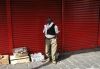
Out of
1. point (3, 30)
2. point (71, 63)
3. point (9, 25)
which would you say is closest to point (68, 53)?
point (71, 63)

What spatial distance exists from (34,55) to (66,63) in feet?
4.79

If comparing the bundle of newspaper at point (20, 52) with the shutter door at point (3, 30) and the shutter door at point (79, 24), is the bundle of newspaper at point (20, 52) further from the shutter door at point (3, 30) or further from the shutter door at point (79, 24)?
A: the shutter door at point (79, 24)

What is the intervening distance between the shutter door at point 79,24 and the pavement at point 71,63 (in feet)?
1.75

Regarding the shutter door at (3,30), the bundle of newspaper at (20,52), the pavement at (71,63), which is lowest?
the pavement at (71,63)

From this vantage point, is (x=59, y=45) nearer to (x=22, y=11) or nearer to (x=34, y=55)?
(x=34, y=55)

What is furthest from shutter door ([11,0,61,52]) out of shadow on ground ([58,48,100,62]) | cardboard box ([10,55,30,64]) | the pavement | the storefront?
the pavement

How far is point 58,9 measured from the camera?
12609 millimetres

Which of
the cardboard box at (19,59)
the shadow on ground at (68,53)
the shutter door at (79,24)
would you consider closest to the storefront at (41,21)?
the shutter door at (79,24)

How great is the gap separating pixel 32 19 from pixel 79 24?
7.43ft

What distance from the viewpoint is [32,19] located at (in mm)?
12391

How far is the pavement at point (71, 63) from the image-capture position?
36.9 ft

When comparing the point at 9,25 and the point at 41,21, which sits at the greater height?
the point at 41,21

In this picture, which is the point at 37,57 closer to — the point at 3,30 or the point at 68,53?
Answer: the point at 68,53

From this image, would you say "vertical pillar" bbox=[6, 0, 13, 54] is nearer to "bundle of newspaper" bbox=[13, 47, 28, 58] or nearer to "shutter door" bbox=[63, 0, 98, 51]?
"bundle of newspaper" bbox=[13, 47, 28, 58]
